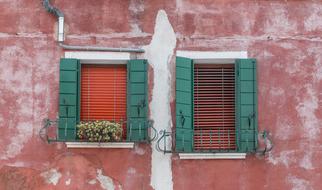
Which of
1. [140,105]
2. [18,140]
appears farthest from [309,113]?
[18,140]

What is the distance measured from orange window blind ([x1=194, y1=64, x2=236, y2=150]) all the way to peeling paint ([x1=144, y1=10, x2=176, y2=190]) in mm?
511

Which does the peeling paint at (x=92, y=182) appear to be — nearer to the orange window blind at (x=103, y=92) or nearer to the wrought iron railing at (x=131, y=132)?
the wrought iron railing at (x=131, y=132)

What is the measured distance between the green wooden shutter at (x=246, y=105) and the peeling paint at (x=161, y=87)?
1112 mm

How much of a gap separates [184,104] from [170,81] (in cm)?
46

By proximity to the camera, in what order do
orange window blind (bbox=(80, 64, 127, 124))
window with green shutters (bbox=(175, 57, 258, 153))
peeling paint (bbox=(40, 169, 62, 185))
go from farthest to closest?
1. orange window blind (bbox=(80, 64, 127, 124))
2. window with green shutters (bbox=(175, 57, 258, 153))
3. peeling paint (bbox=(40, 169, 62, 185))

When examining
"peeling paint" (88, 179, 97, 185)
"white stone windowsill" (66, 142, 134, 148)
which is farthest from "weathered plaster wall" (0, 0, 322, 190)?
"white stone windowsill" (66, 142, 134, 148)

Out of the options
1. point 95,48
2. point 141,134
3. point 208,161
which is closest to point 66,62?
point 95,48

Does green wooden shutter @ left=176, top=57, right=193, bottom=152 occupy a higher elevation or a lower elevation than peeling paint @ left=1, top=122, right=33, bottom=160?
higher

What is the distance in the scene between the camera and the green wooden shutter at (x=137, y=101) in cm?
1147

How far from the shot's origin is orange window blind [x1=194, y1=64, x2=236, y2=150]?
38.5ft

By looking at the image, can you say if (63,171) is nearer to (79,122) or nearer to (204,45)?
(79,122)

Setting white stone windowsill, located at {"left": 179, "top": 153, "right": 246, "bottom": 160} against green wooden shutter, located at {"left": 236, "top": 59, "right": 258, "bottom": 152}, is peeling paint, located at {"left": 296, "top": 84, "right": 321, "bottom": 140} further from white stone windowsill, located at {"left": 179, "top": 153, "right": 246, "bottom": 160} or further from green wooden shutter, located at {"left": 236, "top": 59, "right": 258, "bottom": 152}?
white stone windowsill, located at {"left": 179, "top": 153, "right": 246, "bottom": 160}

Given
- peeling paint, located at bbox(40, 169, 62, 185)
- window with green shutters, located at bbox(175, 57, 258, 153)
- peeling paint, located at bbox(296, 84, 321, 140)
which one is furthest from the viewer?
peeling paint, located at bbox(296, 84, 321, 140)

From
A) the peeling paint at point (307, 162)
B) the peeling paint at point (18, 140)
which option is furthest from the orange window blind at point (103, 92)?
the peeling paint at point (307, 162)
